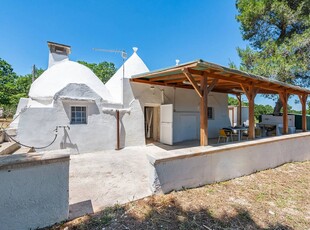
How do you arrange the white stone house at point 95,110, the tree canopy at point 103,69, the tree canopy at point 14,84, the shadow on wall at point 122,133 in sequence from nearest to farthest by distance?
the white stone house at point 95,110, the shadow on wall at point 122,133, the tree canopy at point 14,84, the tree canopy at point 103,69

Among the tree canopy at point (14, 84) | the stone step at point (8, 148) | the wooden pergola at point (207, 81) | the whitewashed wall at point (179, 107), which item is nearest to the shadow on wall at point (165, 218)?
the wooden pergola at point (207, 81)

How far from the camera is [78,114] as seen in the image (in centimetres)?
679

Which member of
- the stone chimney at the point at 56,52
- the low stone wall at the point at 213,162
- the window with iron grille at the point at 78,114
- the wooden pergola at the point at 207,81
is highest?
the stone chimney at the point at 56,52

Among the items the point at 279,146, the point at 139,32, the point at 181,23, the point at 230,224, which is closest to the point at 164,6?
the point at 181,23

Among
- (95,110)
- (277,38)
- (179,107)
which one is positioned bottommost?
(95,110)

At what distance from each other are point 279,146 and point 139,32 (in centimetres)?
1395

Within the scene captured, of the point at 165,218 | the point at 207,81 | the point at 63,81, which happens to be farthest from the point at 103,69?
the point at 165,218

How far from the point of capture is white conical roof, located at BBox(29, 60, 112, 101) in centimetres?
680

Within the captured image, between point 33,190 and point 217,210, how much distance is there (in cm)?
313

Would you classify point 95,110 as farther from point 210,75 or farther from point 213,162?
point 213,162

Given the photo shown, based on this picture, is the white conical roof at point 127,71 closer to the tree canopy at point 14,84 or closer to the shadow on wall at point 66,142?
the shadow on wall at point 66,142

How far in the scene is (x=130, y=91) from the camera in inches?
307

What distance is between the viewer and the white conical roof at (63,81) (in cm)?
680

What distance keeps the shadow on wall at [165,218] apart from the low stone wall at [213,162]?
18.1 inches
